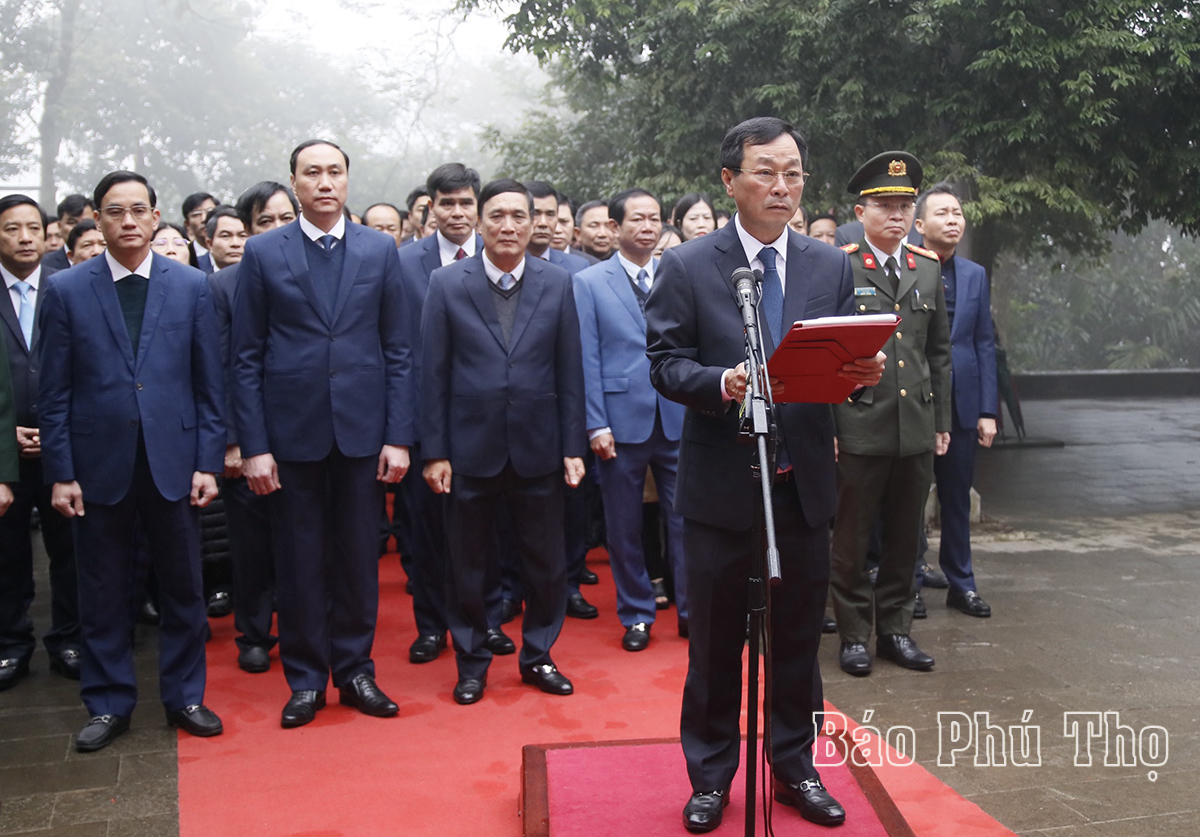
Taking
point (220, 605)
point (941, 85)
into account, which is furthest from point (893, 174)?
point (941, 85)

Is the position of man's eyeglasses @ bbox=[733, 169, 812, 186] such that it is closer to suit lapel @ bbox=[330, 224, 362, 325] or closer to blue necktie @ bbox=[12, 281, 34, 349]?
suit lapel @ bbox=[330, 224, 362, 325]

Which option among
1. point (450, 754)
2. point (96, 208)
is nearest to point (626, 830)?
point (450, 754)

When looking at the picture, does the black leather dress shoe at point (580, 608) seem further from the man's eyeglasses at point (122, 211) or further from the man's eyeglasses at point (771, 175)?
the man's eyeglasses at point (771, 175)

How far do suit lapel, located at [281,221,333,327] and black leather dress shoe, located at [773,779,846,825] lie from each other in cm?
Answer: 223

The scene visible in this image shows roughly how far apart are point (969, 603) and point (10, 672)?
4164mm

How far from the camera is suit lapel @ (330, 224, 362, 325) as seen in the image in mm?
4199

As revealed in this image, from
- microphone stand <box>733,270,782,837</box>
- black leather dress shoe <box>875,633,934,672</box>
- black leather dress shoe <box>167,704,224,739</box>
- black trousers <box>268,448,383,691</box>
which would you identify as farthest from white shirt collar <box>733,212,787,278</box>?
black leather dress shoe <box>167,704,224,739</box>

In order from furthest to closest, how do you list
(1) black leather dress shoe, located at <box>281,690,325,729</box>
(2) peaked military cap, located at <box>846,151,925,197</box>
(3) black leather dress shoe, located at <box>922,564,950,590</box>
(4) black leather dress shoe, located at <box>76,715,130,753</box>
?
(3) black leather dress shoe, located at <box>922,564,950,590</box> < (2) peaked military cap, located at <box>846,151,925,197</box> < (1) black leather dress shoe, located at <box>281,690,325,729</box> < (4) black leather dress shoe, located at <box>76,715,130,753</box>

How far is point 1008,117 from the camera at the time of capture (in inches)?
318

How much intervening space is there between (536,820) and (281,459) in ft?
5.76

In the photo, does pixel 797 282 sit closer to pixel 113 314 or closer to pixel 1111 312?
pixel 113 314

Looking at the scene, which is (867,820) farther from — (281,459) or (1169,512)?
(1169,512)

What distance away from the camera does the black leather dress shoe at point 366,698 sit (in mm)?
4242

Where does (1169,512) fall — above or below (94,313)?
below
